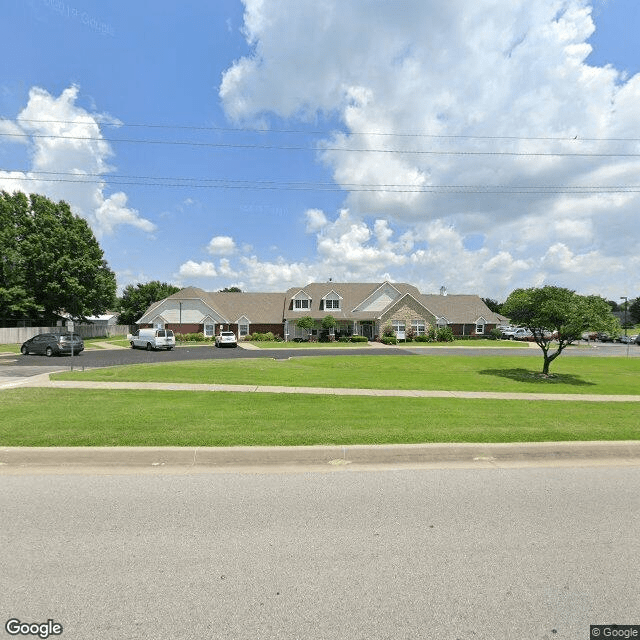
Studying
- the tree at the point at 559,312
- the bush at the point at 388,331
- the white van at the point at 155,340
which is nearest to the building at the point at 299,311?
the bush at the point at 388,331

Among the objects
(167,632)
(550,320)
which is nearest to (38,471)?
(167,632)

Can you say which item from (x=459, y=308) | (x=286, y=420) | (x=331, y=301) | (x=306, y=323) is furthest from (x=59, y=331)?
(x=459, y=308)

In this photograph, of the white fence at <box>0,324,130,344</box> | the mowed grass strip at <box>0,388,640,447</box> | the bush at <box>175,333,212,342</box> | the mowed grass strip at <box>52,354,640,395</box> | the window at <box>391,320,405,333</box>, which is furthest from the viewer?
the window at <box>391,320,405,333</box>

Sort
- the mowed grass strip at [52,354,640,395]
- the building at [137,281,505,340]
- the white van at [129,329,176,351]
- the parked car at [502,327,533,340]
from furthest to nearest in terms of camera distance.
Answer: the parked car at [502,327,533,340] → the building at [137,281,505,340] → the white van at [129,329,176,351] → the mowed grass strip at [52,354,640,395]

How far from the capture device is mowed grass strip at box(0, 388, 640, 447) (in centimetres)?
639

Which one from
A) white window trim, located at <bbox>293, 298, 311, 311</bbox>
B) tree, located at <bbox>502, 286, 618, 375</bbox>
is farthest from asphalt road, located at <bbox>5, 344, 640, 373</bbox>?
white window trim, located at <bbox>293, 298, 311, 311</bbox>

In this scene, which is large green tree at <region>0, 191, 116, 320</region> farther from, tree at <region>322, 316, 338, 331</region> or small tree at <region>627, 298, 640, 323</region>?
small tree at <region>627, 298, 640, 323</region>

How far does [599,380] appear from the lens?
15992 millimetres

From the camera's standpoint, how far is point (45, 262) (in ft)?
146

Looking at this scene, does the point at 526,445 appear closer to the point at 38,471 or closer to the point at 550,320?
the point at 38,471

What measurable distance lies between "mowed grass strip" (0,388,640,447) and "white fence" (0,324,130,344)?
18.6 metres

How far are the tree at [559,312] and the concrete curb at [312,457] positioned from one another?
10.9m

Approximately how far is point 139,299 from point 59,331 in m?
43.3

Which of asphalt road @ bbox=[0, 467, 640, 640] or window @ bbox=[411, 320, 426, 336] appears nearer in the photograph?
asphalt road @ bbox=[0, 467, 640, 640]
